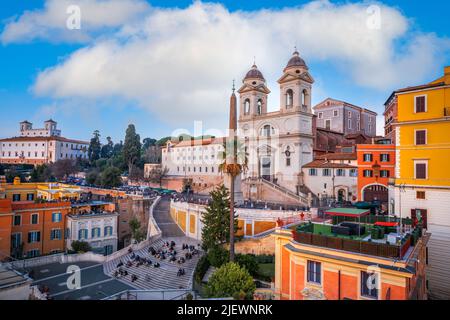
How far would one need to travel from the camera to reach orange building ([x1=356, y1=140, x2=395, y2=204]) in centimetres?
3117

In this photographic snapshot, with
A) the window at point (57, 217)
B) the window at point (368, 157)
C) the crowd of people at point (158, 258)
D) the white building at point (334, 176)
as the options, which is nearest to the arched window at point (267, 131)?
the white building at point (334, 176)

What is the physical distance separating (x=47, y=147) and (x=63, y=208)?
73.9 meters

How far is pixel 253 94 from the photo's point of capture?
50.9 meters

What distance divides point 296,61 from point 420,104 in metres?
26.5

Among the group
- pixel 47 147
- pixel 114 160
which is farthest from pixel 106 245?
pixel 47 147

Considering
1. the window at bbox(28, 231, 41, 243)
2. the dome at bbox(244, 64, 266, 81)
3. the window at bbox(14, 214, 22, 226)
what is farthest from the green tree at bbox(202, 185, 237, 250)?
the dome at bbox(244, 64, 266, 81)

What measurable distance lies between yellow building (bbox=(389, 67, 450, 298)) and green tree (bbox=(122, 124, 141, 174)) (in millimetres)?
57262

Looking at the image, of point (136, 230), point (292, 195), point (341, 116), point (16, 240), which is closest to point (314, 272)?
point (292, 195)

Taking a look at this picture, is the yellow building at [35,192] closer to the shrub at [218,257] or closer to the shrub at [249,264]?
the shrub at [218,257]

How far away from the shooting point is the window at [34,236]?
99.8ft

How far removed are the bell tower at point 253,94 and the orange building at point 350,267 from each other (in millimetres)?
39278

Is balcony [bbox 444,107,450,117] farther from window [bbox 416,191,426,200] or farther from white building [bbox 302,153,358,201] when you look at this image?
white building [bbox 302,153,358,201]

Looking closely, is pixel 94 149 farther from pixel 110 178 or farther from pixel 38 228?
pixel 38 228
